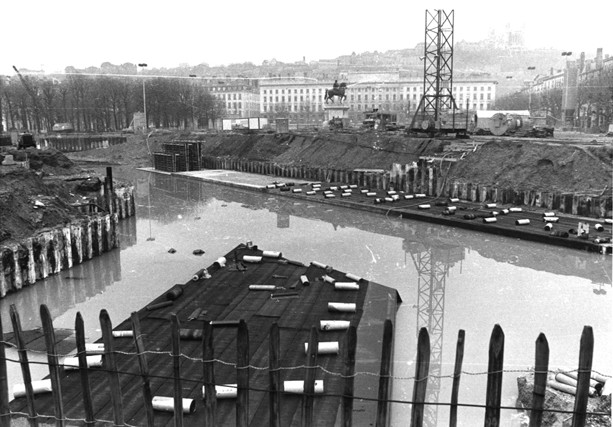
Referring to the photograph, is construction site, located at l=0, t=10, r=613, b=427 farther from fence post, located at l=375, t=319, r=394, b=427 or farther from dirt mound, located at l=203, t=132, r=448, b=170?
dirt mound, located at l=203, t=132, r=448, b=170

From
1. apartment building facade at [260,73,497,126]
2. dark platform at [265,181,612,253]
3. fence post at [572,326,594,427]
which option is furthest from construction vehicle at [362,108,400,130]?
apartment building facade at [260,73,497,126]

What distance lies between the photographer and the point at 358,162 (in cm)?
5144

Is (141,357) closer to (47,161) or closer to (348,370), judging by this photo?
(348,370)

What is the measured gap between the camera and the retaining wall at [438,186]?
31734mm

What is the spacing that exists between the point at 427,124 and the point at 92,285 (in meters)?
39.2

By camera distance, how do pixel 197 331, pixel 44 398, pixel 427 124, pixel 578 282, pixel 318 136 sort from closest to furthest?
pixel 44 398, pixel 197 331, pixel 578 282, pixel 427 124, pixel 318 136

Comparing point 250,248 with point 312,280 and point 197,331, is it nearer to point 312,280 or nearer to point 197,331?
point 312,280

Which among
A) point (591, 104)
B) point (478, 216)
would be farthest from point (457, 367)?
point (591, 104)

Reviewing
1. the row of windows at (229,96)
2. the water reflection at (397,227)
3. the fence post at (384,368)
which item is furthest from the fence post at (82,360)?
the row of windows at (229,96)

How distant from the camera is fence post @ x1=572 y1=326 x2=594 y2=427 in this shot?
20.4 feet

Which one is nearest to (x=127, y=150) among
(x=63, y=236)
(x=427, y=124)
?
(x=427, y=124)

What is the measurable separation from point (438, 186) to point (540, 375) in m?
34.8

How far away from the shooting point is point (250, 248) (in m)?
22.0

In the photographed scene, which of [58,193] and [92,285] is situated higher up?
[58,193]
